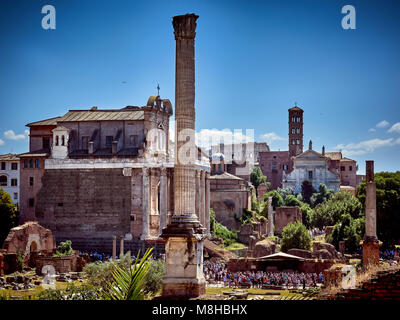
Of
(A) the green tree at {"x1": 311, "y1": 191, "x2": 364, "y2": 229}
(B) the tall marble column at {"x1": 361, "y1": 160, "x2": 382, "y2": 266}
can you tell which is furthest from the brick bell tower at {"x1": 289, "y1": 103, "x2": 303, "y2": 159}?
(B) the tall marble column at {"x1": 361, "y1": 160, "x2": 382, "y2": 266}

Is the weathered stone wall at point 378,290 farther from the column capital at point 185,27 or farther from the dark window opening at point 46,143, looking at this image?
the dark window opening at point 46,143

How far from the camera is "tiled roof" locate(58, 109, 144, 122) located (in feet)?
166

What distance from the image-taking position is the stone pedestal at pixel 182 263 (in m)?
17.3

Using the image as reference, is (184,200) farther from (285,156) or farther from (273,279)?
(285,156)

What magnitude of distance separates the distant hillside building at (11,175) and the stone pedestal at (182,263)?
3825cm

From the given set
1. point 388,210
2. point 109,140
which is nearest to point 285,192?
point 388,210

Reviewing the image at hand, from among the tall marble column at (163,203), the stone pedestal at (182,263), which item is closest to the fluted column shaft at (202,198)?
the tall marble column at (163,203)

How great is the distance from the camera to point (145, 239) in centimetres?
4544

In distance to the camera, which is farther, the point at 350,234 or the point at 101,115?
the point at 101,115

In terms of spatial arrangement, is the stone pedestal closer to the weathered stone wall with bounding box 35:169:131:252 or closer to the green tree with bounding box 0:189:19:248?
the weathered stone wall with bounding box 35:169:131:252

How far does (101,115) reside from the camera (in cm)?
5188

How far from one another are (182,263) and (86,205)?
31.7m

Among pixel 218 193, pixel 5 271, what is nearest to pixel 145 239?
pixel 5 271

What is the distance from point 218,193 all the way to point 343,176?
104 feet
